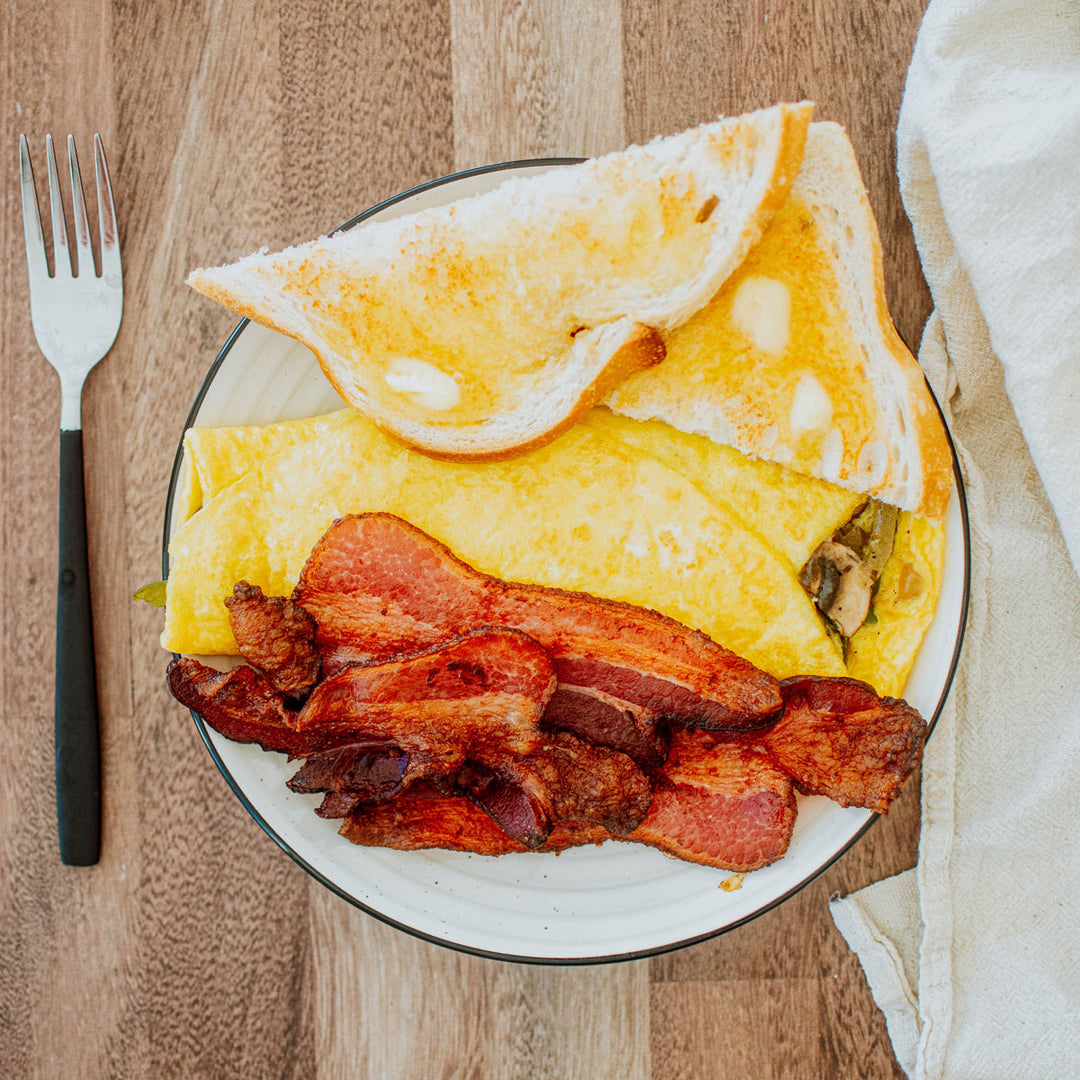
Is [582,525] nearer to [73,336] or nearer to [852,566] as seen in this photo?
[852,566]

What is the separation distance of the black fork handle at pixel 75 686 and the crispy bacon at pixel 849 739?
1.67m

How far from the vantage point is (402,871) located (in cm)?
195

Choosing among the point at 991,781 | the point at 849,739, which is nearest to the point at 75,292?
the point at 849,739

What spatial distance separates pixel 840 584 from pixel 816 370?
1.71 feet

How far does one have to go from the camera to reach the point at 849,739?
5.73ft

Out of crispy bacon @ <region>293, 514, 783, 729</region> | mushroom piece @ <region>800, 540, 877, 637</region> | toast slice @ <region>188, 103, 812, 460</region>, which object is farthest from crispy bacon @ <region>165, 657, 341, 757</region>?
mushroom piece @ <region>800, 540, 877, 637</region>

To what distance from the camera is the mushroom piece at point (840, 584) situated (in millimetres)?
1919

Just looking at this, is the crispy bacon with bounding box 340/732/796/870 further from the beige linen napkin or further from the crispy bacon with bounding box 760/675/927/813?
the beige linen napkin

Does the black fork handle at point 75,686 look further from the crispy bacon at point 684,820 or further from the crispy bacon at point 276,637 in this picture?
the crispy bacon at point 684,820

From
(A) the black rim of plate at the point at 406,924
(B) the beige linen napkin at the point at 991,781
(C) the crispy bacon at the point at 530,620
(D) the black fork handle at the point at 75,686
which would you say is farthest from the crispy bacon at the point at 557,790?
(D) the black fork handle at the point at 75,686

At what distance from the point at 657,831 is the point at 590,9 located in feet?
6.45

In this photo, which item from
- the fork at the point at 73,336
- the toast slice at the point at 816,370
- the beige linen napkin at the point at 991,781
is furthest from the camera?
the fork at the point at 73,336

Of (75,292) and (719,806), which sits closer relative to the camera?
(719,806)

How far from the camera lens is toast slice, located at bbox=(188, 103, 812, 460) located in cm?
154
